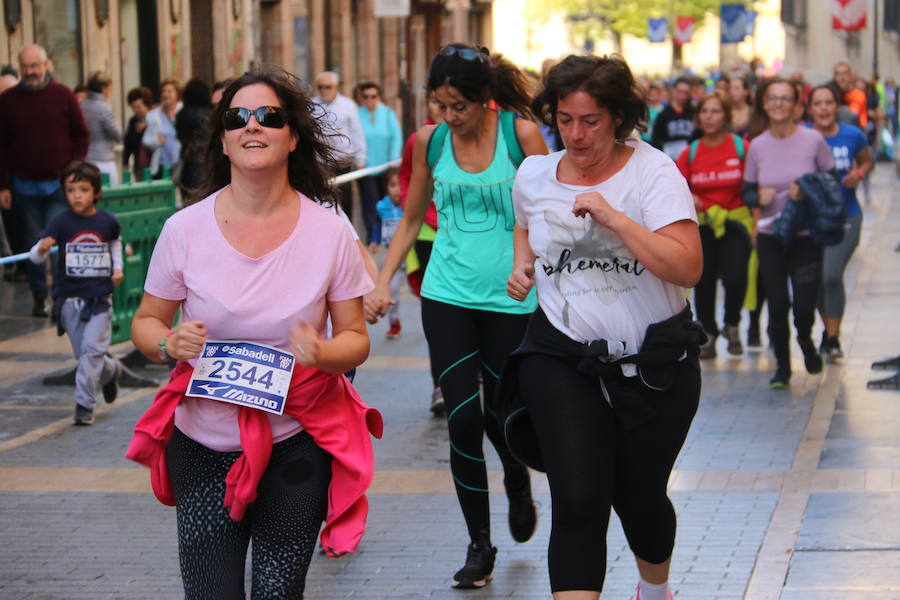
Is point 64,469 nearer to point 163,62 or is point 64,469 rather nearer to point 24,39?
point 24,39

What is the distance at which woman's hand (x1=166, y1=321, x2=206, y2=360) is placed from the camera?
3.86 metres

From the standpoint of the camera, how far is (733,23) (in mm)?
47562

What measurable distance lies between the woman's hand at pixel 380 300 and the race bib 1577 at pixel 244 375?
1.78m

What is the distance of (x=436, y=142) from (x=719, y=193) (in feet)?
16.6

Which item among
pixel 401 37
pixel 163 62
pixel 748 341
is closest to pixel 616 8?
pixel 401 37

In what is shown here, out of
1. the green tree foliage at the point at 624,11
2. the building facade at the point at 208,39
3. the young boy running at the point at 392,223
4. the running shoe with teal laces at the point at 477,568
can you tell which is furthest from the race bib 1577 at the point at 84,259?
the green tree foliage at the point at 624,11

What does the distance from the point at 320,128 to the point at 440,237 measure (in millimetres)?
1899

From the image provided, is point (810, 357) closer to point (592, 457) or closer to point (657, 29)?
point (592, 457)

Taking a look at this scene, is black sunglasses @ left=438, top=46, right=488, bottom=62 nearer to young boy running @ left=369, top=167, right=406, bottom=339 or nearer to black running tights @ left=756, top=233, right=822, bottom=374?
black running tights @ left=756, top=233, right=822, bottom=374

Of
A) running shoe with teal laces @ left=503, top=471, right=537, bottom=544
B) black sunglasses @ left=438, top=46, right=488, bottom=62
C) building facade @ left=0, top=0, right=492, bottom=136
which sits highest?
building facade @ left=0, top=0, right=492, bottom=136

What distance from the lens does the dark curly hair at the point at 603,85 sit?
4.61 metres

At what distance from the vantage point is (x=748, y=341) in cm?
1168

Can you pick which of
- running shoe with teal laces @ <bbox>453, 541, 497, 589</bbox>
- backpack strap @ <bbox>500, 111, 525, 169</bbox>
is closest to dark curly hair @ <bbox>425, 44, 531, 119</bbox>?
backpack strap @ <bbox>500, 111, 525, 169</bbox>

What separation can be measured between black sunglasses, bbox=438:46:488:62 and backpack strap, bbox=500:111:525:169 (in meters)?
0.25
